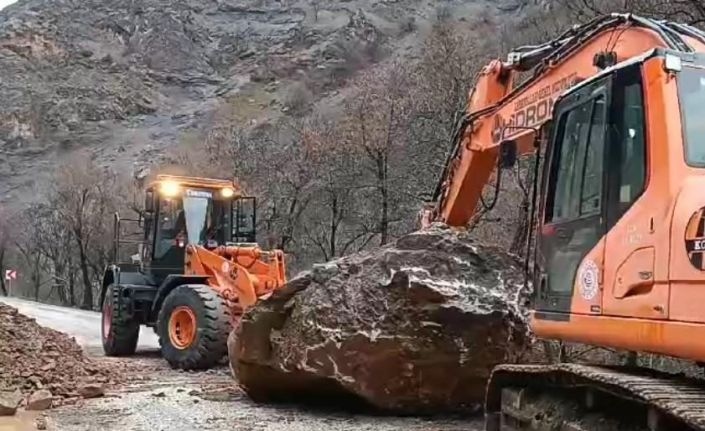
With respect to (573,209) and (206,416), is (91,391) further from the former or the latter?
(573,209)

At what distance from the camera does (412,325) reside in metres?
9.00

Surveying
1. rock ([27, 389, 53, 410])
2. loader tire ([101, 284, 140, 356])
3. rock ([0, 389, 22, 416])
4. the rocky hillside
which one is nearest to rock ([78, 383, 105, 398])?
rock ([27, 389, 53, 410])

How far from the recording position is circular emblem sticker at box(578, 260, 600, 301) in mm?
5062

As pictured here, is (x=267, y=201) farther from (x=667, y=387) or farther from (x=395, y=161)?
(x=667, y=387)

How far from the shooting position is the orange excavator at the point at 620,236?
430cm

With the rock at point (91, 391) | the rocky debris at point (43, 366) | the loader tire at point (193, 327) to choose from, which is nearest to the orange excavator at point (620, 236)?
the rock at point (91, 391)

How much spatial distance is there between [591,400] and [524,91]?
3310 millimetres

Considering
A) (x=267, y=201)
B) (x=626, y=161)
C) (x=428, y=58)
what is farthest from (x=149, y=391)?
(x=267, y=201)

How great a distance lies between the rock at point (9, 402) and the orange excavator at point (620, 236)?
498 cm

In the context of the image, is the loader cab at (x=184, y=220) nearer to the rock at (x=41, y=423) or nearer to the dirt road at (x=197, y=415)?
the dirt road at (x=197, y=415)

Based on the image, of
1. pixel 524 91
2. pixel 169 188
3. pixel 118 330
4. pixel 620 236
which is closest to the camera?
pixel 620 236

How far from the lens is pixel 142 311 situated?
14.7 meters

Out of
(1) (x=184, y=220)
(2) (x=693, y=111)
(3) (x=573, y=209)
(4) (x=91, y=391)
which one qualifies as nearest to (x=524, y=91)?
(3) (x=573, y=209)

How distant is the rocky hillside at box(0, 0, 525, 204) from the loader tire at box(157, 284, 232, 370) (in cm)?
5143
